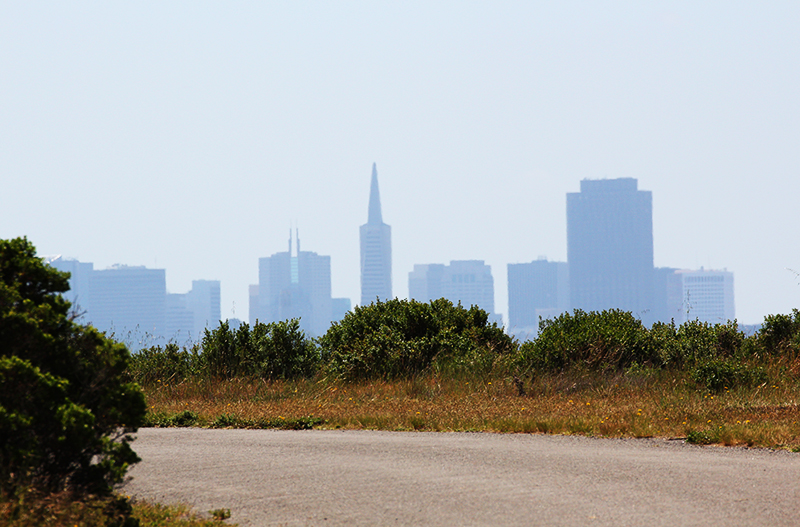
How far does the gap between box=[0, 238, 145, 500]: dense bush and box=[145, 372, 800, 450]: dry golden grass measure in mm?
6325

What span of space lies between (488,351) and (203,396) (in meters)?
5.85

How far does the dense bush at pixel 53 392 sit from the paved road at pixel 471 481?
1364 mm

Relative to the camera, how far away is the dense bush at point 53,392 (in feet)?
18.9

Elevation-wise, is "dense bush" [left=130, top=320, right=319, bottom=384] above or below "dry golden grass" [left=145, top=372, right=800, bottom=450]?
above

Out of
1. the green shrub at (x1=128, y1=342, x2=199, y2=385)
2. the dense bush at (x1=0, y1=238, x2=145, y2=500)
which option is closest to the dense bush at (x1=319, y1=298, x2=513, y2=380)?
the green shrub at (x1=128, y1=342, x2=199, y2=385)

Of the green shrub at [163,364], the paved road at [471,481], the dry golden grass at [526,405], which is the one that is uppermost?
the green shrub at [163,364]

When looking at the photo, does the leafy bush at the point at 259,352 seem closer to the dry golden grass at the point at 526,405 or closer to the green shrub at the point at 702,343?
the dry golden grass at the point at 526,405

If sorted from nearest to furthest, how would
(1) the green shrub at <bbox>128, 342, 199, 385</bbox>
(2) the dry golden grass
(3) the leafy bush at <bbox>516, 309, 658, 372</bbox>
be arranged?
(2) the dry golden grass → (3) the leafy bush at <bbox>516, 309, 658, 372</bbox> → (1) the green shrub at <bbox>128, 342, 199, 385</bbox>

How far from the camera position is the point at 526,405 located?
44.3ft

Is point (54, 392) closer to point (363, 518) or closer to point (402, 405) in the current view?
point (363, 518)

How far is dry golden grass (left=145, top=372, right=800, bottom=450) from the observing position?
1129cm

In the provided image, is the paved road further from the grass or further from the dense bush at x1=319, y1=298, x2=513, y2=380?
the dense bush at x1=319, y1=298, x2=513, y2=380

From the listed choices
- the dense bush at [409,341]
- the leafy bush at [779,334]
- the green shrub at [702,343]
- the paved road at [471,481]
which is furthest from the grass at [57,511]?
the leafy bush at [779,334]

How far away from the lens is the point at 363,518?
668 centimetres
